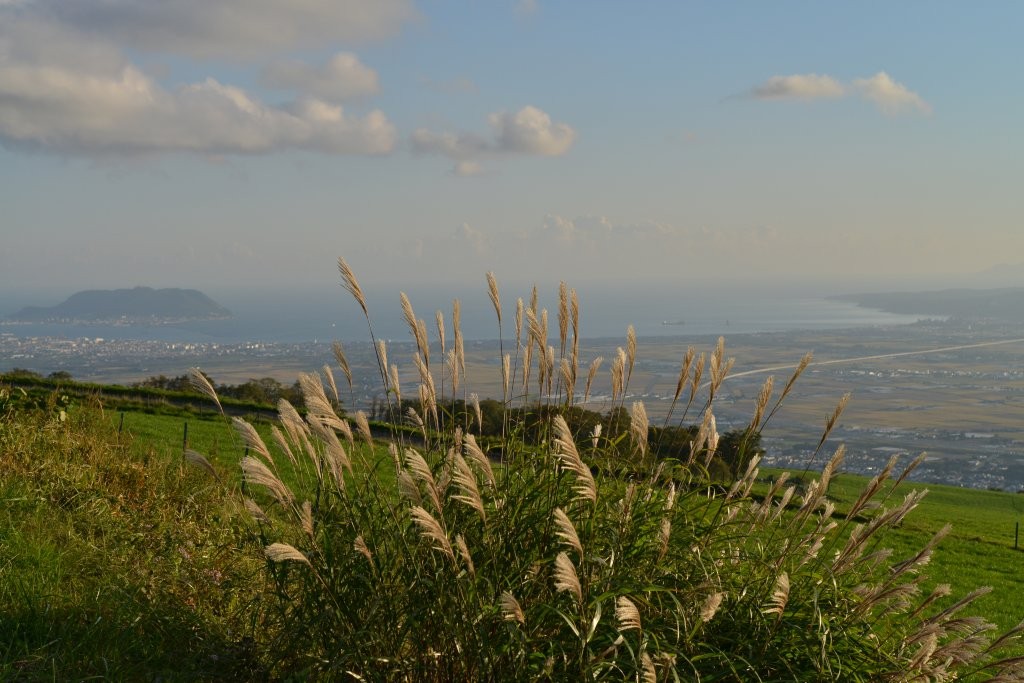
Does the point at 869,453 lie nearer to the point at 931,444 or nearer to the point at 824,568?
the point at 931,444

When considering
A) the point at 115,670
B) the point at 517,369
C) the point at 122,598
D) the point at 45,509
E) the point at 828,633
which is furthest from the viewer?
the point at 45,509

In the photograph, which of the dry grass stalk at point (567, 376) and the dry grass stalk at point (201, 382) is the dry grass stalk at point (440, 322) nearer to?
the dry grass stalk at point (567, 376)

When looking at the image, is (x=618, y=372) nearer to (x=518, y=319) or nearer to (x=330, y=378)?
(x=518, y=319)

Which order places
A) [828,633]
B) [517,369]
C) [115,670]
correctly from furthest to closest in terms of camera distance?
[517,369] < [115,670] < [828,633]

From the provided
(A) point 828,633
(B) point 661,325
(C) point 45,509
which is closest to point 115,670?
(A) point 828,633

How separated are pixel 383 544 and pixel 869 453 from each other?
59.2m

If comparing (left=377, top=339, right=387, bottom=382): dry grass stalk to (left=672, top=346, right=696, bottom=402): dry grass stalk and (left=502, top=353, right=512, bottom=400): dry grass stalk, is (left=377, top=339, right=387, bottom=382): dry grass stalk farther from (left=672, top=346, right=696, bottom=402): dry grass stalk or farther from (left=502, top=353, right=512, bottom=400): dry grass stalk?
(left=672, top=346, right=696, bottom=402): dry grass stalk

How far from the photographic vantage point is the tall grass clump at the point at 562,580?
3121 mm

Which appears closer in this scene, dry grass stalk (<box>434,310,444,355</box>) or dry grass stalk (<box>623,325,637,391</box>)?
dry grass stalk (<box>623,325,637,391</box>)

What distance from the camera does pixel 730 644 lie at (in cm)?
338

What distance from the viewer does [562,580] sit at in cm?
285

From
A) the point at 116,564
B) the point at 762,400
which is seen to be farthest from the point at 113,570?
the point at 762,400

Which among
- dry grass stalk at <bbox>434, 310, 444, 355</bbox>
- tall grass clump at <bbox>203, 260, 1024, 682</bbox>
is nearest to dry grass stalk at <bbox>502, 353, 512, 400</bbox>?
tall grass clump at <bbox>203, 260, 1024, 682</bbox>

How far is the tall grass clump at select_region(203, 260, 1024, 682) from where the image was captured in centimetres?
312
